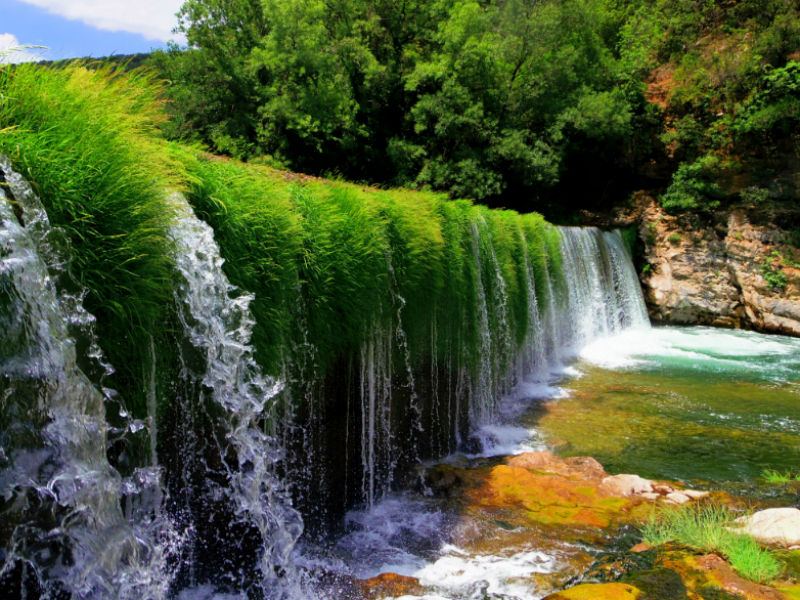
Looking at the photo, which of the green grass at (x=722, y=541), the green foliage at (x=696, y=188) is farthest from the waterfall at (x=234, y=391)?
the green foliage at (x=696, y=188)

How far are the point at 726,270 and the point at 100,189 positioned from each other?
16.7m

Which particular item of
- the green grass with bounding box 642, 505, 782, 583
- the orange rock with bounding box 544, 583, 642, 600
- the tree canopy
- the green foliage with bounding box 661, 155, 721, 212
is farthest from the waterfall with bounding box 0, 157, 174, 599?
the green foliage with bounding box 661, 155, 721, 212

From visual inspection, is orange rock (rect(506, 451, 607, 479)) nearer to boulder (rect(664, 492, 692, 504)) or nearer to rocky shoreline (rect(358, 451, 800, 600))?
rocky shoreline (rect(358, 451, 800, 600))

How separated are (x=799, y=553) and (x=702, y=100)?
17.3 meters

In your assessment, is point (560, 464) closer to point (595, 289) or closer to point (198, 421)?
point (198, 421)

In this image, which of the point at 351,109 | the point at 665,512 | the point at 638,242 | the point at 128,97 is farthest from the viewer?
the point at 638,242

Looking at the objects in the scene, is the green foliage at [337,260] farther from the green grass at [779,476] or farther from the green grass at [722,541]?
the green grass at [779,476]

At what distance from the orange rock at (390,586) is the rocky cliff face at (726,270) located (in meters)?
14.5

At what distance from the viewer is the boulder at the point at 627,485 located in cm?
519

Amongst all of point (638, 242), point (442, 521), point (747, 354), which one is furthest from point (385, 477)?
point (638, 242)

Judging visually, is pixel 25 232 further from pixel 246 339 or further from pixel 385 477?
pixel 385 477

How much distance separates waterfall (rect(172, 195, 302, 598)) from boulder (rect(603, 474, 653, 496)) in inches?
118

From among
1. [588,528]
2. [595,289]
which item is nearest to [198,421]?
[588,528]

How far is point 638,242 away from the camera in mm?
17062
